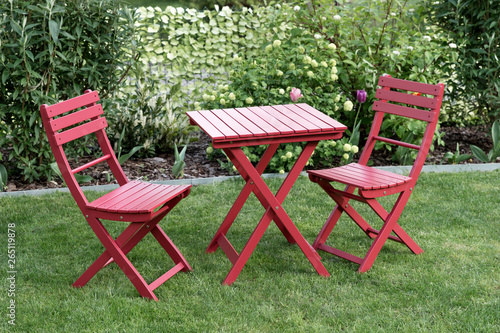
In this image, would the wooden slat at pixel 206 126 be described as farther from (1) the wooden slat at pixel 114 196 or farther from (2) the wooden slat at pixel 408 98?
(2) the wooden slat at pixel 408 98

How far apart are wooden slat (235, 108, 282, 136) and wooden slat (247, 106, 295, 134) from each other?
0.06 ft

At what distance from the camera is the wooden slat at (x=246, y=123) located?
10.0 feet

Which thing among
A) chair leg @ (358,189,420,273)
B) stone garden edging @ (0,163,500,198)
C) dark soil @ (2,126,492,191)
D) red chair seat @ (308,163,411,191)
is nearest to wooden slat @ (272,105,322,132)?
red chair seat @ (308,163,411,191)

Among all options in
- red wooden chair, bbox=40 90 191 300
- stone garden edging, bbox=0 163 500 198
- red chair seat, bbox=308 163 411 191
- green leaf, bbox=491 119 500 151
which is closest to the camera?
red wooden chair, bbox=40 90 191 300

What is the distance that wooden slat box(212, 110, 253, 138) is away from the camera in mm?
3006

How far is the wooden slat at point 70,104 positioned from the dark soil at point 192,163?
1.80 meters

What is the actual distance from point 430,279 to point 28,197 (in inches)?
129

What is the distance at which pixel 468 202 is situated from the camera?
4449 millimetres

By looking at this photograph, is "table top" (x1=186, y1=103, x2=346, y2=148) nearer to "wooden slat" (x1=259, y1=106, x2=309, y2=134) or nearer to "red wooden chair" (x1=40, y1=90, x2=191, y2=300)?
"wooden slat" (x1=259, y1=106, x2=309, y2=134)

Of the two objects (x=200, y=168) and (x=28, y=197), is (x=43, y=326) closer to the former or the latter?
(x=28, y=197)

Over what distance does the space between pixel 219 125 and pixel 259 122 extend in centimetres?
26

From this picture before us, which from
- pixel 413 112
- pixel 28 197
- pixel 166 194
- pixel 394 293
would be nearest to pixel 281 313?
pixel 394 293

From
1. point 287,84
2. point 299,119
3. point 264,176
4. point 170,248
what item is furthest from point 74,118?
point 287,84

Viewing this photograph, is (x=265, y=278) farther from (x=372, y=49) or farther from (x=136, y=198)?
(x=372, y=49)
